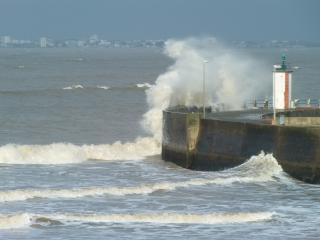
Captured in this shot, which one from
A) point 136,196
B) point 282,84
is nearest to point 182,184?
point 136,196

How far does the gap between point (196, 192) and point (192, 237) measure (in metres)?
4.96

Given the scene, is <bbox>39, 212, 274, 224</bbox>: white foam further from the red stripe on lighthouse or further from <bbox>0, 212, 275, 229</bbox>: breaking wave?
the red stripe on lighthouse

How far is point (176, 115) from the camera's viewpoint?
28781mm

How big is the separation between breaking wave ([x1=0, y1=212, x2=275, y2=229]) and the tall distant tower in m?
9.19

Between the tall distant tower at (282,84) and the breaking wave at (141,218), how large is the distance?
30.1ft

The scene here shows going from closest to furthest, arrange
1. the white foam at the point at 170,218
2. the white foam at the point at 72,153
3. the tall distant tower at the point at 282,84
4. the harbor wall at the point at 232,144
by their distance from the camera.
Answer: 1. the white foam at the point at 170,218
2. the harbor wall at the point at 232,144
3. the tall distant tower at the point at 282,84
4. the white foam at the point at 72,153

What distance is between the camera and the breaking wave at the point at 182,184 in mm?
23688

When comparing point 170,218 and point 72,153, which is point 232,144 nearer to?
point 170,218

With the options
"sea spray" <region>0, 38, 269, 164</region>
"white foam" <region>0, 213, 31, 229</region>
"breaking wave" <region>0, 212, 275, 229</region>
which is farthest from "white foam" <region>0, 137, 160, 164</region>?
"white foam" <region>0, 213, 31, 229</region>

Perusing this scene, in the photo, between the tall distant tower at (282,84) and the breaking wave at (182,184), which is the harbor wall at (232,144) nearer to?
the breaking wave at (182,184)

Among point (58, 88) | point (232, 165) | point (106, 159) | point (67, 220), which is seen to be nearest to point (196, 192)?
point (232, 165)

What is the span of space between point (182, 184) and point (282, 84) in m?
6.26

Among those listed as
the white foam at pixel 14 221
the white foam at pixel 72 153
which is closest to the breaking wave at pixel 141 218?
the white foam at pixel 14 221

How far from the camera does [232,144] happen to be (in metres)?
27.0
